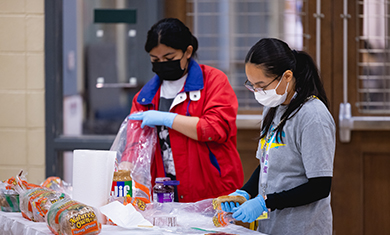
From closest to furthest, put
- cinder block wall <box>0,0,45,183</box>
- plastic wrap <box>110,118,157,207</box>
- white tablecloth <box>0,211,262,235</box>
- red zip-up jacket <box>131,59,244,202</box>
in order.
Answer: white tablecloth <box>0,211,262,235</box>
plastic wrap <box>110,118,157,207</box>
red zip-up jacket <box>131,59,244,202</box>
cinder block wall <box>0,0,45,183</box>

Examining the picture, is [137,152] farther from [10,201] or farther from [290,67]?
[290,67]

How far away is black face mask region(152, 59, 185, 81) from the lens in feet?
5.85

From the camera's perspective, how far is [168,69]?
1.79 m

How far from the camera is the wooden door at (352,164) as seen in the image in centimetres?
273

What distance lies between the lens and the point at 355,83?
2760mm

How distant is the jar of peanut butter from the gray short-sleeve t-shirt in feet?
1.58

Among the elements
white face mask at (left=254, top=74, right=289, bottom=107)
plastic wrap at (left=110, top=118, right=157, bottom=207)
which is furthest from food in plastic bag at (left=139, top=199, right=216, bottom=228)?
white face mask at (left=254, top=74, right=289, bottom=107)

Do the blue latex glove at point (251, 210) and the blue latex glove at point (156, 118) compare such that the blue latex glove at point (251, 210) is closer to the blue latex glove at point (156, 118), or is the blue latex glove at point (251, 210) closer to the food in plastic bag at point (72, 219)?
the food in plastic bag at point (72, 219)

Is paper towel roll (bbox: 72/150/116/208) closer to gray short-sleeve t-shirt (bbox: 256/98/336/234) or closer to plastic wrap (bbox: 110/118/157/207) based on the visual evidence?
plastic wrap (bbox: 110/118/157/207)

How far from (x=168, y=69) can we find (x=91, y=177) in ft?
2.16

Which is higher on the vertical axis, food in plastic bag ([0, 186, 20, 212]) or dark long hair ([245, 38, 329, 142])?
dark long hair ([245, 38, 329, 142])

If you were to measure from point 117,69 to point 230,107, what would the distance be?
1.25 meters

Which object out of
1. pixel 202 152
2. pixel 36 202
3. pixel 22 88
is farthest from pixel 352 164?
pixel 22 88

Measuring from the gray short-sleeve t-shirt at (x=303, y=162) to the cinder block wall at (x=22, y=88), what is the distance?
185 cm
